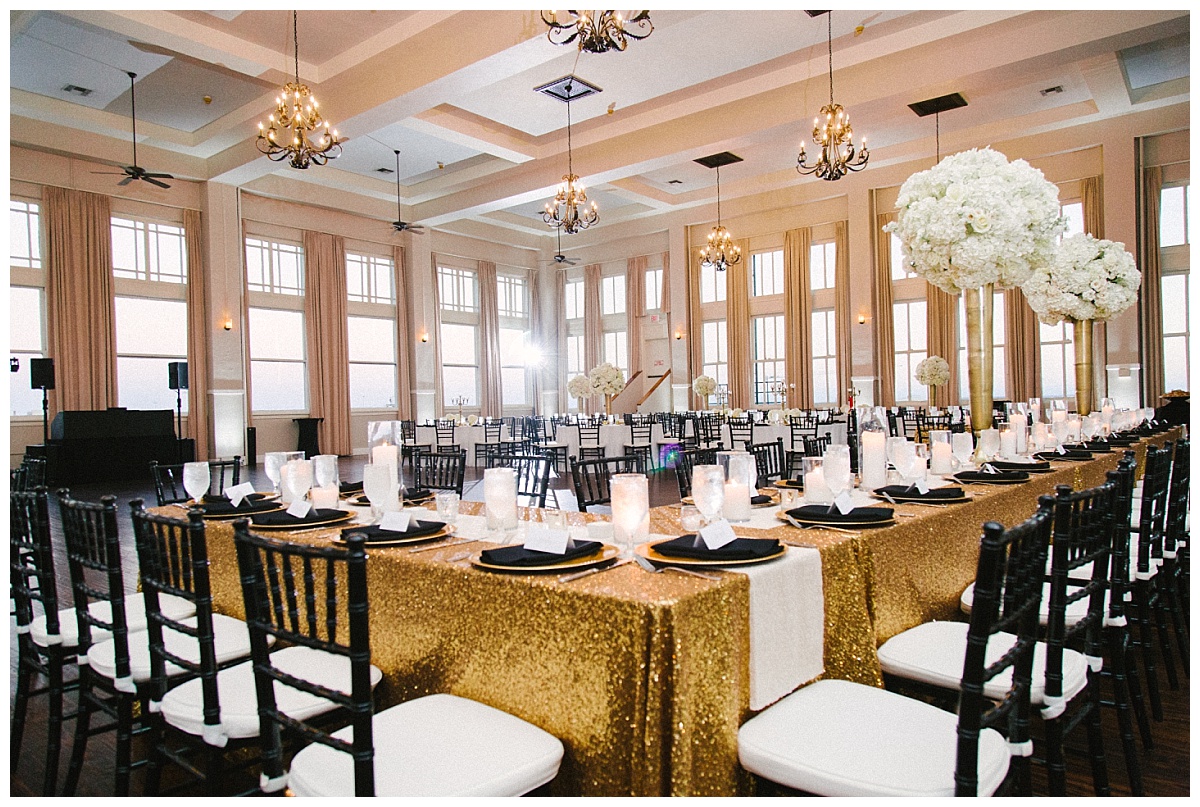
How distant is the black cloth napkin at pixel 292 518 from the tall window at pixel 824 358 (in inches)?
570

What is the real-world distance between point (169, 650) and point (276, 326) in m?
13.9

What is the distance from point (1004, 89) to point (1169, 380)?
558 centimetres

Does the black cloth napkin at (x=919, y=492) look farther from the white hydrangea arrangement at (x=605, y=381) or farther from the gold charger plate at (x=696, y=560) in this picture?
the white hydrangea arrangement at (x=605, y=381)

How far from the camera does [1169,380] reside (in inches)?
477

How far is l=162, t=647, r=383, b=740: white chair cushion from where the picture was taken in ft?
5.55

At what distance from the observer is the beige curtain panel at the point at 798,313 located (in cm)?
1591

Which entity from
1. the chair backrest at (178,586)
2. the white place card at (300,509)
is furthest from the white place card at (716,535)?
the white place card at (300,509)

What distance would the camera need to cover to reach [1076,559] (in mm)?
1934

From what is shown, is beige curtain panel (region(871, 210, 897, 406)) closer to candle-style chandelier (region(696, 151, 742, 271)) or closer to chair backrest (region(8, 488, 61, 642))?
candle-style chandelier (region(696, 151, 742, 271))

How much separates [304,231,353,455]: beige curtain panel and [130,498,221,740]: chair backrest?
1389 centimetres

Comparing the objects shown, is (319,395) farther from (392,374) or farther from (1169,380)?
(1169,380)
